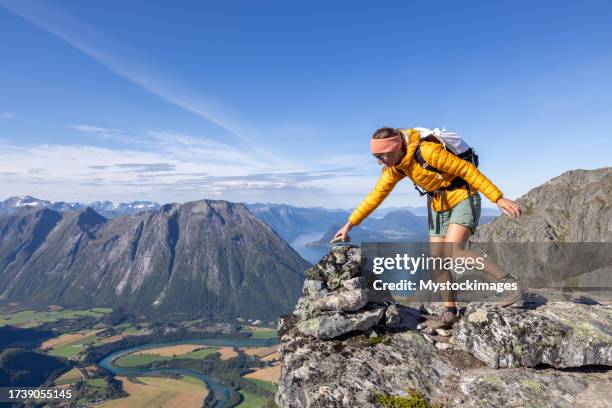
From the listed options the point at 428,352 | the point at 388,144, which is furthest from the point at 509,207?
the point at 428,352

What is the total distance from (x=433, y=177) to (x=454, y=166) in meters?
0.84

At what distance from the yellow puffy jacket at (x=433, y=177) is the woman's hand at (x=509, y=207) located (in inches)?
7.0

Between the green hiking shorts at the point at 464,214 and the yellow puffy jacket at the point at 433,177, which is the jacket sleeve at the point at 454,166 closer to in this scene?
the yellow puffy jacket at the point at 433,177

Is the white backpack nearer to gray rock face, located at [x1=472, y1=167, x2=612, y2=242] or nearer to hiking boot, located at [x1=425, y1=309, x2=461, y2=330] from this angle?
hiking boot, located at [x1=425, y1=309, x2=461, y2=330]

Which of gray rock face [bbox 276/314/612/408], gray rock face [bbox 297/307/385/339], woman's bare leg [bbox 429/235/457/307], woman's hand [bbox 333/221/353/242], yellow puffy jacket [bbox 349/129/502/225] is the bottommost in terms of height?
gray rock face [bbox 276/314/612/408]

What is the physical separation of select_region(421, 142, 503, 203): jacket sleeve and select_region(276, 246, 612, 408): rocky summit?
4509 millimetres

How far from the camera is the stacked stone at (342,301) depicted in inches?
492

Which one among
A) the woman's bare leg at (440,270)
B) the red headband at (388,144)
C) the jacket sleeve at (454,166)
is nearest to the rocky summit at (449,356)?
the woman's bare leg at (440,270)

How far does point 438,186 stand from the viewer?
438 inches

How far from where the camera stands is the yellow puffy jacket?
993cm

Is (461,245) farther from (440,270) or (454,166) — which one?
(454,166)

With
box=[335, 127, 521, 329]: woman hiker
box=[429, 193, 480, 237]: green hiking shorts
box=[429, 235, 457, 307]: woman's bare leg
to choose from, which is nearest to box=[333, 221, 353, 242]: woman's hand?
box=[335, 127, 521, 329]: woman hiker

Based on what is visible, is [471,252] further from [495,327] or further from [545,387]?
[545,387]

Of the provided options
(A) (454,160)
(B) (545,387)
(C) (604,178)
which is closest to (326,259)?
(A) (454,160)
